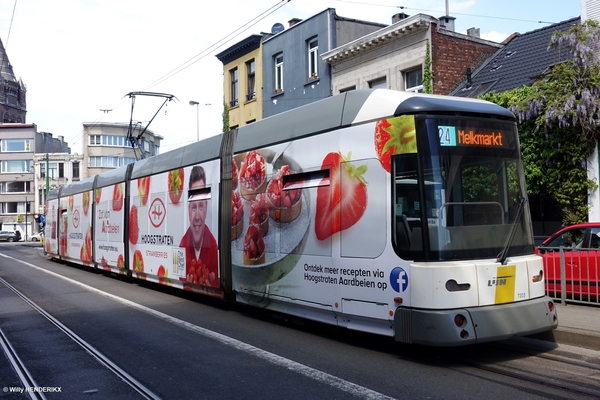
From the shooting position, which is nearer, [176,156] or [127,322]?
[127,322]

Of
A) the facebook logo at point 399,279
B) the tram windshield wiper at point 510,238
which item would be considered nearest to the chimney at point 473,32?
the tram windshield wiper at point 510,238

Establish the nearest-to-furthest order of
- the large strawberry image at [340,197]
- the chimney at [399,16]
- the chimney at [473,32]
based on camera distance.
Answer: the large strawberry image at [340,197]
the chimney at [399,16]
the chimney at [473,32]

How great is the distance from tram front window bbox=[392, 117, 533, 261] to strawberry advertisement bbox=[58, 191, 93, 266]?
1536cm

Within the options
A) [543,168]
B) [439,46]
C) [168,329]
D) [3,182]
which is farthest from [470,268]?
[3,182]

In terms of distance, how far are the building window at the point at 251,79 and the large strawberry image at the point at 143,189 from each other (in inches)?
580

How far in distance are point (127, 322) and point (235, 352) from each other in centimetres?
323

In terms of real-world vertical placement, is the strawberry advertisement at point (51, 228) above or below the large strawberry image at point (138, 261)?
above

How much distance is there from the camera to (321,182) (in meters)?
8.21

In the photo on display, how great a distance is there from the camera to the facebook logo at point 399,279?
6.81 meters

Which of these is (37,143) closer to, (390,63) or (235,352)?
(390,63)

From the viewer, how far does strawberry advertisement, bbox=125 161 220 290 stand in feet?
38.3

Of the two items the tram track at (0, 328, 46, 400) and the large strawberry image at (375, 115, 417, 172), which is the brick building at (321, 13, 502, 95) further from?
the tram track at (0, 328, 46, 400)

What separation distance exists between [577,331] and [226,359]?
4.51 meters

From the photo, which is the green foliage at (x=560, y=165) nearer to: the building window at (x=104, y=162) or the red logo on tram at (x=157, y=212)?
the red logo on tram at (x=157, y=212)
